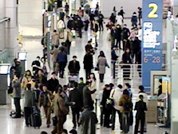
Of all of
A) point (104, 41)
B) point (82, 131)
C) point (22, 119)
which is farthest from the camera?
point (104, 41)

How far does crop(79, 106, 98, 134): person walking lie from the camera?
17625mm

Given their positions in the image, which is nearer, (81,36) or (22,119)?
(22,119)

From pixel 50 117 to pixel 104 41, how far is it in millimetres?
18496

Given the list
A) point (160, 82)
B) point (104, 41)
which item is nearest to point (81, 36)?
point (104, 41)

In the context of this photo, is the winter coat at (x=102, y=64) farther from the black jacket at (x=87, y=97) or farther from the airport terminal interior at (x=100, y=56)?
the black jacket at (x=87, y=97)

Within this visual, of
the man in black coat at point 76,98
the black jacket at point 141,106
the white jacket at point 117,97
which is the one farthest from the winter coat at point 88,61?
the black jacket at point 141,106

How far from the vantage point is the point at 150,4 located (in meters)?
24.8

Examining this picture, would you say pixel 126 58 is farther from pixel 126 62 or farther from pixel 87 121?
pixel 87 121

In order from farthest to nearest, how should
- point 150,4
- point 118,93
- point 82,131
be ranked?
point 150,4, point 118,93, point 82,131

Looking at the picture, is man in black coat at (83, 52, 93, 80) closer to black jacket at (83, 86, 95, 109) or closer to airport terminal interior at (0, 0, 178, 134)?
airport terminal interior at (0, 0, 178, 134)

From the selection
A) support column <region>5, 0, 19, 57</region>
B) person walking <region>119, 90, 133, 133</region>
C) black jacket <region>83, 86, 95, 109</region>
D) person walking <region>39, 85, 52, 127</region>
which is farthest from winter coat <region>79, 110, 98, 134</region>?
support column <region>5, 0, 19, 57</region>

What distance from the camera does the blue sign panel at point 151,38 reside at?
2481cm

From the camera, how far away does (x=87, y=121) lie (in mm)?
17656

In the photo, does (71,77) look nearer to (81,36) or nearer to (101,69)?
(101,69)
